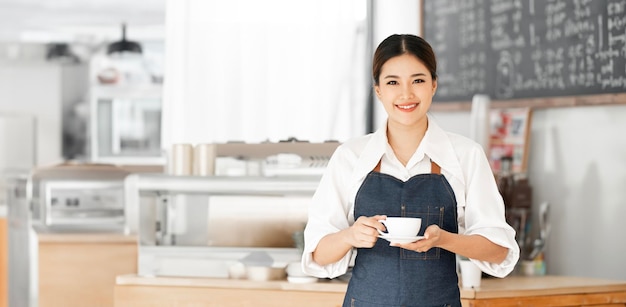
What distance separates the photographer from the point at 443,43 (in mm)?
4266

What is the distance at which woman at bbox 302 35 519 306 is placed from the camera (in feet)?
6.45

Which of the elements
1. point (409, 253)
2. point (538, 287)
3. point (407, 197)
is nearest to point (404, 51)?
point (407, 197)

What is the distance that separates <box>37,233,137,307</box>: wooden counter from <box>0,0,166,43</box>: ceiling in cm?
348

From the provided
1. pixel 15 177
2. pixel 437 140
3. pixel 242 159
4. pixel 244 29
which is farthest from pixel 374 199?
pixel 15 177

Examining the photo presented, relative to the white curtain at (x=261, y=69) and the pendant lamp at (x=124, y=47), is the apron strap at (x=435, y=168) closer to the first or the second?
the white curtain at (x=261, y=69)

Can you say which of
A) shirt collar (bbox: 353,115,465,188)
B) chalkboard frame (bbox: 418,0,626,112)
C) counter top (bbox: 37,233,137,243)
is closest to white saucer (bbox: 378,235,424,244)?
shirt collar (bbox: 353,115,465,188)

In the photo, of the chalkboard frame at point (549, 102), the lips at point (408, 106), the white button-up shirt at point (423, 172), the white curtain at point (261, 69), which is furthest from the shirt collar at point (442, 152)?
the white curtain at point (261, 69)

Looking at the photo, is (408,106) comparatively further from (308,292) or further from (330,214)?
(308,292)

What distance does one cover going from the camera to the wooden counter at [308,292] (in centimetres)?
282

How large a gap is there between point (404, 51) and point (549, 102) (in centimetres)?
168

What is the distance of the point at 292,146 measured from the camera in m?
3.32

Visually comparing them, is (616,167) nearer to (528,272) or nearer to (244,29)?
(528,272)

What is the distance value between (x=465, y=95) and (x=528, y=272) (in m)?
0.98

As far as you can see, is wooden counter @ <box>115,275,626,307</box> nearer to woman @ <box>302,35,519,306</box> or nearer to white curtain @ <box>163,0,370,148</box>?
woman @ <box>302,35,519,306</box>
